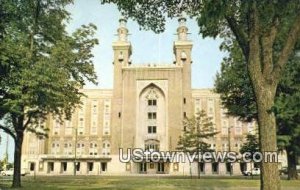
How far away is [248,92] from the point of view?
4159cm

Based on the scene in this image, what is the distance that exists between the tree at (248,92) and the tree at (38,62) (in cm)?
1285

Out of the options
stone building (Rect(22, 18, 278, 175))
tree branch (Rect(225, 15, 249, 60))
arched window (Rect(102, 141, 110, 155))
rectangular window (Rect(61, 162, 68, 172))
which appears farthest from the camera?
arched window (Rect(102, 141, 110, 155))

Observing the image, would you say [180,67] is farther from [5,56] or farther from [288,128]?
[5,56]

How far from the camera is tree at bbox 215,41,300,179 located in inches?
1515

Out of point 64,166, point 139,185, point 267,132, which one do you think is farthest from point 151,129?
point 267,132

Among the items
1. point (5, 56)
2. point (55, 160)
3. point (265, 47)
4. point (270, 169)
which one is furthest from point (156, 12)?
point (55, 160)

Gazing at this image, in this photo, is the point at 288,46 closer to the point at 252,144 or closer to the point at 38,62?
the point at 38,62

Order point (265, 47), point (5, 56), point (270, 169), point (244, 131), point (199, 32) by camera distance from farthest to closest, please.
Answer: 1. point (244, 131)
2. point (5, 56)
3. point (199, 32)
4. point (265, 47)
5. point (270, 169)

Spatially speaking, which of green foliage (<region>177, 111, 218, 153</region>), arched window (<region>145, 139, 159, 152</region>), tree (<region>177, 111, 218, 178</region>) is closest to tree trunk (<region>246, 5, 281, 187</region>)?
tree (<region>177, 111, 218, 178</region>)

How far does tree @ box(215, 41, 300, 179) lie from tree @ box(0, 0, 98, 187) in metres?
12.8

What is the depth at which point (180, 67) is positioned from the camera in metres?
92.5

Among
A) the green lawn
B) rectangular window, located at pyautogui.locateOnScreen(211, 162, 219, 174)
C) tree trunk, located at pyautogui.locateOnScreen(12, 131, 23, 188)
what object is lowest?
rectangular window, located at pyautogui.locateOnScreen(211, 162, 219, 174)

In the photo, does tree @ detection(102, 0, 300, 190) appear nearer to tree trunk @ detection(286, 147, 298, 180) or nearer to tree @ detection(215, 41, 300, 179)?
tree @ detection(215, 41, 300, 179)

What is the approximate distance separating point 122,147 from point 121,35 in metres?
26.6
